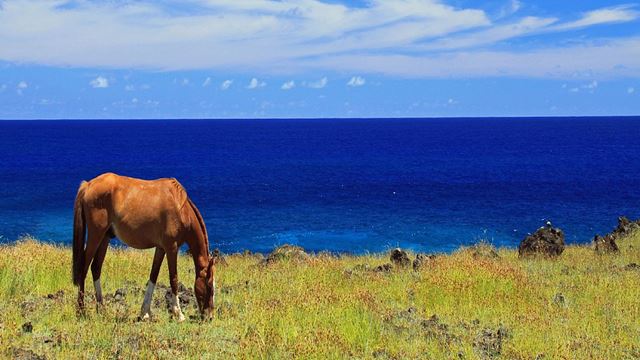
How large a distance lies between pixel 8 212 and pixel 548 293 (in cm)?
4975

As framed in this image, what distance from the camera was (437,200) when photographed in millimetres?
63281

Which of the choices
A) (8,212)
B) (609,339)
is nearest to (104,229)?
(609,339)

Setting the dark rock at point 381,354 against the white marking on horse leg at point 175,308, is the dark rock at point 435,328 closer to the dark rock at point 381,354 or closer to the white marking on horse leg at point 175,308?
the dark rock at point 381,354

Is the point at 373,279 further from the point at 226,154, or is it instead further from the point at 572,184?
the point at 226,154

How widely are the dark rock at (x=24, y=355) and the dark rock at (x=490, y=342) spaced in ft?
19.4

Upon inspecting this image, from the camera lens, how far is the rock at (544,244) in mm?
21000

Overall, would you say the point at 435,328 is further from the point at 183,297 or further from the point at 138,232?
the point at 138,232

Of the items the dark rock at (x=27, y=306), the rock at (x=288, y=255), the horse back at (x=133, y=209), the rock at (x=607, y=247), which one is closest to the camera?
the horse back at (x=133, y=209)

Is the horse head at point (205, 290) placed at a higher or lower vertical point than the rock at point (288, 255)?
higher

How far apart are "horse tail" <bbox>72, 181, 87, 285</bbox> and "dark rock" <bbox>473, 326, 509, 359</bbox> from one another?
6381 millimetres

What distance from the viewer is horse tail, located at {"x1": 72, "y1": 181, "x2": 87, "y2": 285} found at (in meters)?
9.63

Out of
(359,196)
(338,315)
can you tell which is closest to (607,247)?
(338,315)

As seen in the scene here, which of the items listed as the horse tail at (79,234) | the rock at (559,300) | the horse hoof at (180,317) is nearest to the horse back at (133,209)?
the horse tail at (79,234)

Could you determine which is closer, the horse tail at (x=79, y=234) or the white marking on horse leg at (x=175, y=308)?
the horse tail at (x=79, y=234)
